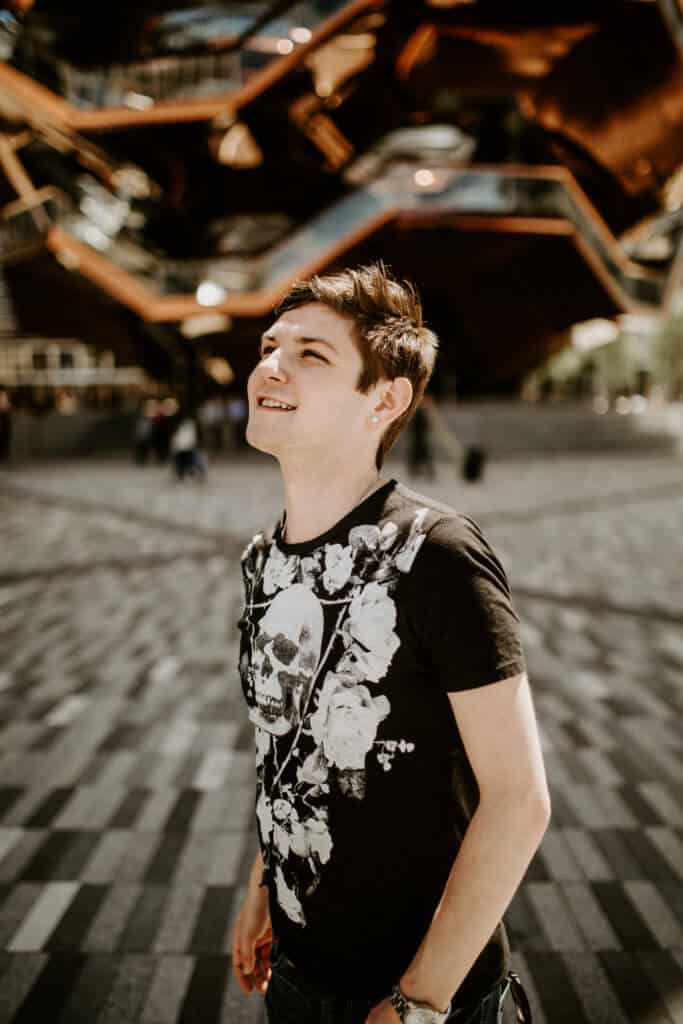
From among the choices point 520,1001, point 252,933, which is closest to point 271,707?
point 252,933

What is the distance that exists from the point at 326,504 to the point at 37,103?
75.2ft

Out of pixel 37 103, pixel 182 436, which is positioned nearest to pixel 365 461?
pixel 182 436

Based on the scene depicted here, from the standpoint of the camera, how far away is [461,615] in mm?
988

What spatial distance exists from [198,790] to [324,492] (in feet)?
8.26

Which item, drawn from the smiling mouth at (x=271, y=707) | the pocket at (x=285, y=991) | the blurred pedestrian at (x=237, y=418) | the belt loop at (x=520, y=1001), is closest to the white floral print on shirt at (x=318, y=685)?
the smiling mouth at (x=271, y=707)

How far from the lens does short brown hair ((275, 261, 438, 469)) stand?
45.8 inches

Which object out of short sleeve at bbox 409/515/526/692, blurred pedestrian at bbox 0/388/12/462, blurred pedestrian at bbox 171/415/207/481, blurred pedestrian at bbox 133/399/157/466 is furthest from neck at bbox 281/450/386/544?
blurred pedestrian at bbox 0/388/12/462

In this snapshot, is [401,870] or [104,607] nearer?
[401,870]

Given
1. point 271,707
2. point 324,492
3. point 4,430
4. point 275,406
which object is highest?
point 275,406

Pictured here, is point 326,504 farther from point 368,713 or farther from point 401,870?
→ point 401,870

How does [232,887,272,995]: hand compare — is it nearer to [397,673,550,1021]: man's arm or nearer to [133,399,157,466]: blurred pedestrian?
[397,673,550,1021]: man's arm

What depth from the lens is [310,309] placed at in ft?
3.89

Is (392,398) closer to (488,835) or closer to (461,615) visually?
(461,615)

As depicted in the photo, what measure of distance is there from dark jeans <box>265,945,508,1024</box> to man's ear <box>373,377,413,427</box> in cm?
98
